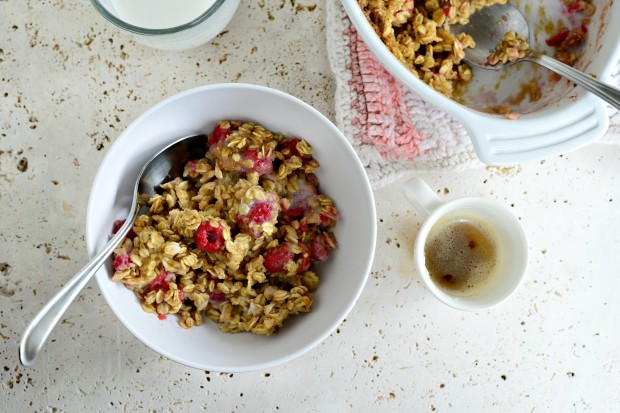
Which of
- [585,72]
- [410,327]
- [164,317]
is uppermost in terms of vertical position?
[585,72]

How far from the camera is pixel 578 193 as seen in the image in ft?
3.52

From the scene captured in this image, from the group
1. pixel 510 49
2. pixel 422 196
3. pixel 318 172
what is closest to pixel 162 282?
pixel 318 172

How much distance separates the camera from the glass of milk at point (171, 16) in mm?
932

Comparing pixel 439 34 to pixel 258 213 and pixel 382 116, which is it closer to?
pixel 382 116

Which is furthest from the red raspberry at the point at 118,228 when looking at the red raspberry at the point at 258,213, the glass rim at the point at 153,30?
the glass rim at the point at 153,30

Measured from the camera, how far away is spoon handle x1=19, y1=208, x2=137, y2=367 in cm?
73

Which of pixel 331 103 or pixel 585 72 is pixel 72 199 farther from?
pixel 585 72

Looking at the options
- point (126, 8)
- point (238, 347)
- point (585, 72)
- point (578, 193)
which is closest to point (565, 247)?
point (578, 193)

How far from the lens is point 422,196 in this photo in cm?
97

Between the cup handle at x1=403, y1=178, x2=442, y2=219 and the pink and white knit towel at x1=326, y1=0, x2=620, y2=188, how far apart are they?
2.0 inches

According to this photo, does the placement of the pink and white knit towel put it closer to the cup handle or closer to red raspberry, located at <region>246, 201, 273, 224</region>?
the cup handle

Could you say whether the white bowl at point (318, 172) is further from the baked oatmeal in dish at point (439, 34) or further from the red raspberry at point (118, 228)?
the baked oatmeal in dish at point (439, 34)

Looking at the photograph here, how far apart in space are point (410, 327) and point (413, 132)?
330mm

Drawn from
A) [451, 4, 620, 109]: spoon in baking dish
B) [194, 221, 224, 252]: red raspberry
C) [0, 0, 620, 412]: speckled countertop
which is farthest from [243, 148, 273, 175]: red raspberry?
[451, 4, 620, 109]: spoon in baking dish
